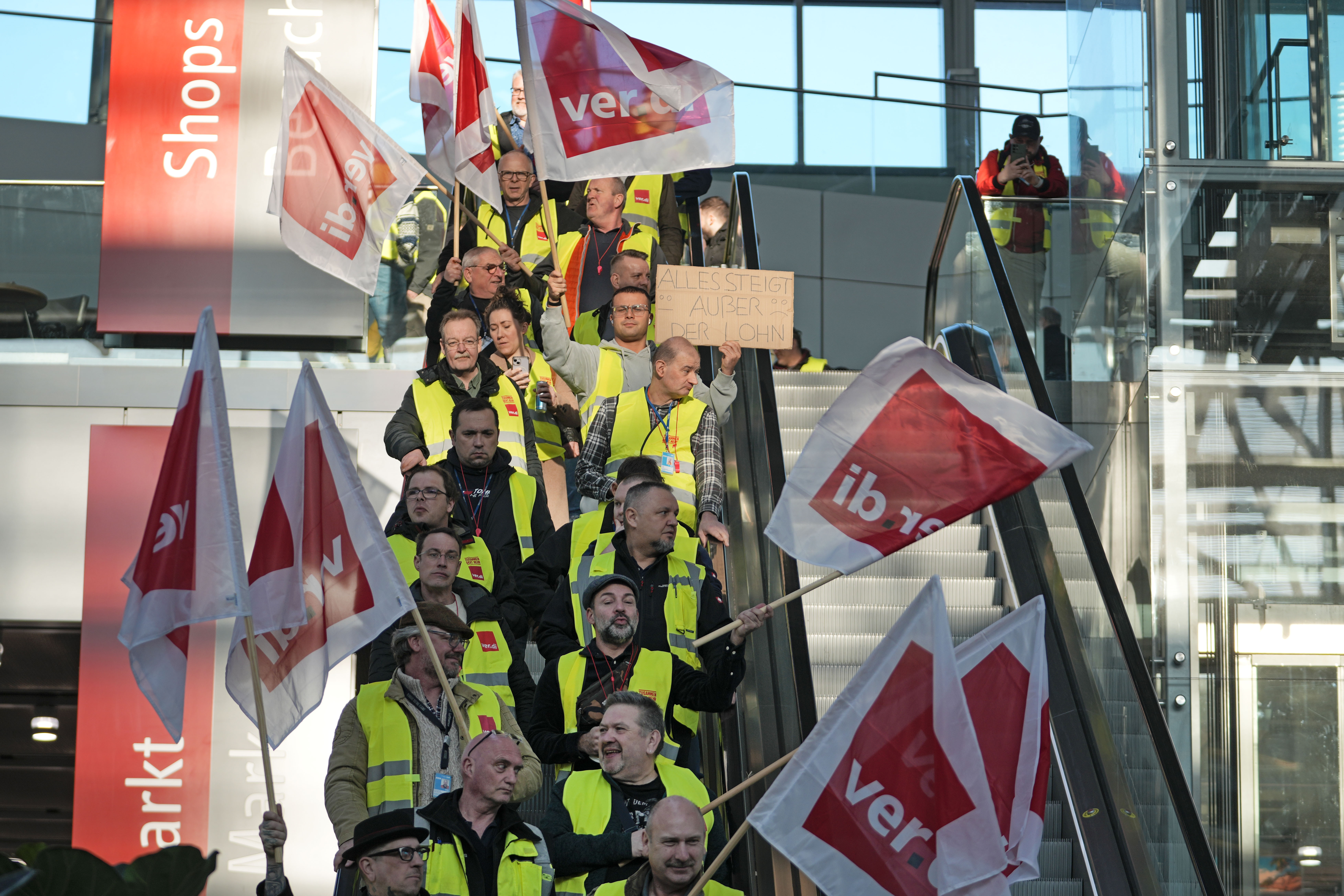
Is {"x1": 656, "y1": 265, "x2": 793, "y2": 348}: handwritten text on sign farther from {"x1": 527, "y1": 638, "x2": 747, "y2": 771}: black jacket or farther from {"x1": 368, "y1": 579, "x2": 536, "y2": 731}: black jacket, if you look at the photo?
{"x1": 527, "y1": 638, "x2": 747, "y2": 771}: black jacket

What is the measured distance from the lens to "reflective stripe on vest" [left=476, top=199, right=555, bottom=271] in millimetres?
9969

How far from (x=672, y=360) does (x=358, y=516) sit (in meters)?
2.66

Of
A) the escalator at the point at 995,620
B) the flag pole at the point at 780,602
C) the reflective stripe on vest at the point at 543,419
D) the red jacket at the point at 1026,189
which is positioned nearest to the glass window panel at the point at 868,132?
the red jacket at the point at 1026,189

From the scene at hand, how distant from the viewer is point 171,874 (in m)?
2.24

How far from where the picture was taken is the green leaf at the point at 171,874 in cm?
222

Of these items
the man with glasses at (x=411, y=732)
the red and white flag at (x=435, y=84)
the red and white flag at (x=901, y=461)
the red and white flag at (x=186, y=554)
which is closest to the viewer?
the red and white flag at (x=186, y=554)

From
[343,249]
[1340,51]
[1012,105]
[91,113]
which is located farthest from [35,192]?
[1012,105]

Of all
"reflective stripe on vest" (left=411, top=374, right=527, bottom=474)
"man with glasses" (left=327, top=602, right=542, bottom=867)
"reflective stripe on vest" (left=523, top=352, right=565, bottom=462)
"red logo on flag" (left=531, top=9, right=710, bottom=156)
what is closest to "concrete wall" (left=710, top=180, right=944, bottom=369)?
"reflective stripe on vest" (left=523, top=352, right=565, bottom=462)

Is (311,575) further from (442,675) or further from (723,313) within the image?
(723,313)

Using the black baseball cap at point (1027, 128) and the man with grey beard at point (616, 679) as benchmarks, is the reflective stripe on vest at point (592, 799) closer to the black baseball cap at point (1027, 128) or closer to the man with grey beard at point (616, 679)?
the man with grey beard at point (616, 679)

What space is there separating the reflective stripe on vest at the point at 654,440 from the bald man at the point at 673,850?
2774 millimetres

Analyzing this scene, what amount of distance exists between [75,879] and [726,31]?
19.9 m

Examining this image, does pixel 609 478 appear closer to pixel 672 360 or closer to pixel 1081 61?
pixel 672 360

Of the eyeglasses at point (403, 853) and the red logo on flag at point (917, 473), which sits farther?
the red logo on flag at point (917, 473)
